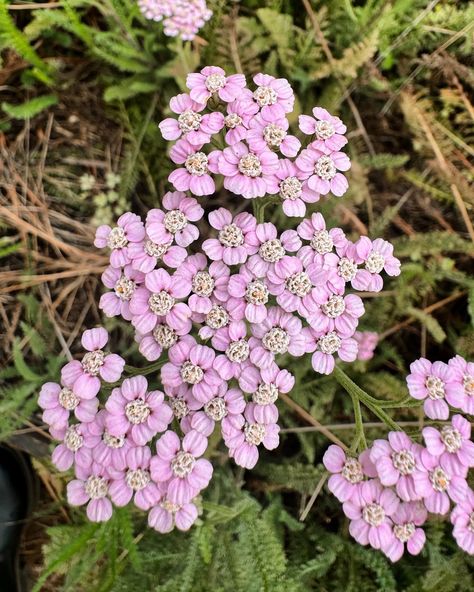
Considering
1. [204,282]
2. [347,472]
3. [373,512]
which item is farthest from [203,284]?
[373,512]

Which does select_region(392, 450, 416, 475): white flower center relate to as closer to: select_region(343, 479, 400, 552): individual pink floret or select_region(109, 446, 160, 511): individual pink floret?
select_region(343, 479, 400, 552): individual pink floret

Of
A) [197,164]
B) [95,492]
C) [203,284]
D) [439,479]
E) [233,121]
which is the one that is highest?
[233,121]

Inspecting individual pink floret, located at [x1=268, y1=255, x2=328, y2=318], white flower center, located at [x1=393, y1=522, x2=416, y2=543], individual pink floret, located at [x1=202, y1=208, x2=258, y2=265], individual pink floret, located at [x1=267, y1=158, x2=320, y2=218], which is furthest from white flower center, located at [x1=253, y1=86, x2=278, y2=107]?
white flower center, located at [x1=393, y1=522, x2=416, y2=543]

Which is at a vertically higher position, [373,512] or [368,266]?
[368,266]

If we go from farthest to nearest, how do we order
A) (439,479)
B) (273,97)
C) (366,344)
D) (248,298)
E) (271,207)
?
(271,207) < (366,344) < (273,97) < (248,298) < (439,479)

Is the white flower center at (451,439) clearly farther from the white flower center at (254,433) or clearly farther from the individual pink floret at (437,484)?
the white flower center at (254,433)

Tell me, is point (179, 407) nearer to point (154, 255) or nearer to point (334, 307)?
point (154, 255)

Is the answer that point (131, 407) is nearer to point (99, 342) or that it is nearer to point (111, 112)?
A: point (99, 342)
